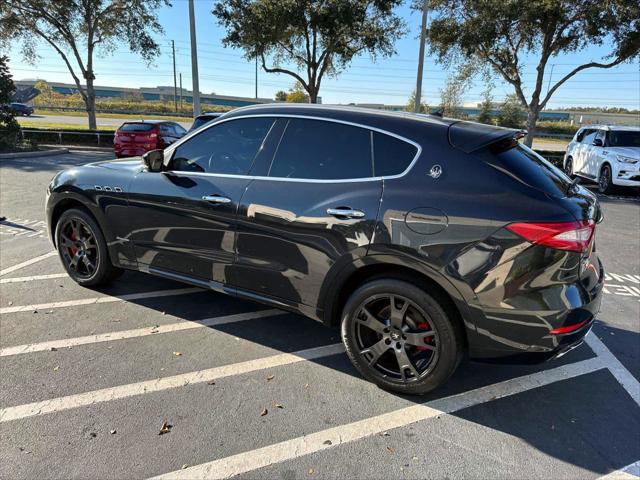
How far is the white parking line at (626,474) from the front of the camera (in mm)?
2295

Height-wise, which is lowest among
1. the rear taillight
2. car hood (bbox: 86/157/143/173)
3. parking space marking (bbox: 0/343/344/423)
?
parking space marking (bbox: 0/343/344/423)

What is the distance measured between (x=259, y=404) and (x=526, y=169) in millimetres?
2197

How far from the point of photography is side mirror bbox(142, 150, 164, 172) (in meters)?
3.71

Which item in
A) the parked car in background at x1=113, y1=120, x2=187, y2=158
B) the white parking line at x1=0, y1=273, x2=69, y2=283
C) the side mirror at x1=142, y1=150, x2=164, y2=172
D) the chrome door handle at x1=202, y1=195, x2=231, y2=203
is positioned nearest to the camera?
the chrome door handle at x1=202, y1=195, x2=231, y2=203

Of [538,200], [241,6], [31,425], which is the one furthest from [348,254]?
[241,6]

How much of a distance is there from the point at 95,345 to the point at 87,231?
1284 millimetres

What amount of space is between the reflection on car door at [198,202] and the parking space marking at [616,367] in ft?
9.82

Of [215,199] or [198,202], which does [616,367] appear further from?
[198,202]

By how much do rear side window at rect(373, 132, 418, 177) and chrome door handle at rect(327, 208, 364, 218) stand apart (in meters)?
0.27

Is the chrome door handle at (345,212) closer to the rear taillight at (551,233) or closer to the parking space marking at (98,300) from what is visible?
the rear taillight at (551,233)

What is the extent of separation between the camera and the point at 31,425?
2543mm

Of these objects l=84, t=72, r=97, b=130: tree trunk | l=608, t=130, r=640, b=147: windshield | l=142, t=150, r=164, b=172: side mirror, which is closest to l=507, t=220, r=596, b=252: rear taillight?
l=142, t=150, r=164, b=172: side mirror

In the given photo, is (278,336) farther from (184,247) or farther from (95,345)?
(95,345)

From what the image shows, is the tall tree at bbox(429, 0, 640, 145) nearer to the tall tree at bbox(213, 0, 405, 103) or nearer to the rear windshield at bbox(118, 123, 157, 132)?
the tall tree at bbox(213, 0, 405, 103)
